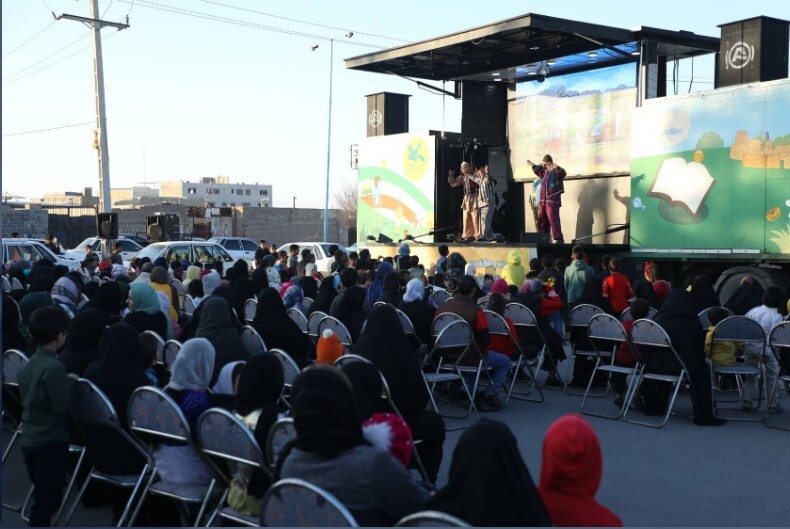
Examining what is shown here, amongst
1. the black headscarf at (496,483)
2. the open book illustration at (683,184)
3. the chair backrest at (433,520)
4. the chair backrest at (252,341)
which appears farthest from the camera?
the open book illustration at (683,184)

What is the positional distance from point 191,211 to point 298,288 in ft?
109

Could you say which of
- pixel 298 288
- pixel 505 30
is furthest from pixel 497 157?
pixel 298 288

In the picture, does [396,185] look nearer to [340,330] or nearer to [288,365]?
→ [340,330]

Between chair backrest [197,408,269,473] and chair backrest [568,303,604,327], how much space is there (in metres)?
5.40

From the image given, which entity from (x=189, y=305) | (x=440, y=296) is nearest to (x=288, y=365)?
(x=189, y=305)

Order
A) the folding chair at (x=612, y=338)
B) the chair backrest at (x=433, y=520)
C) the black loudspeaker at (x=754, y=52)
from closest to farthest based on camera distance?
the chair backrest at (x=433, y=520), the folding chair at (x=612, y=338), the black loudspeaker at (x=754, y=52)

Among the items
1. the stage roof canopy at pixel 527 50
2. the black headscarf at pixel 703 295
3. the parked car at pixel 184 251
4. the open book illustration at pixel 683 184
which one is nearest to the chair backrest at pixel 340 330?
the black headscarf at pixel 703 295

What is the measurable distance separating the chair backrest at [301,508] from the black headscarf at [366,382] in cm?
132

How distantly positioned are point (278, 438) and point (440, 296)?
22.5ft

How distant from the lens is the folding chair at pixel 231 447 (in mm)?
3631

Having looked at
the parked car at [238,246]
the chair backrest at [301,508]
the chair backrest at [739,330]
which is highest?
the chair backrest at [301,508]

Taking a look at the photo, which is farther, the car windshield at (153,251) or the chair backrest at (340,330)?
the car windshield at (153,251)

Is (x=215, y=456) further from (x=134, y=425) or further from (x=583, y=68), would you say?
(x=583, y=68)

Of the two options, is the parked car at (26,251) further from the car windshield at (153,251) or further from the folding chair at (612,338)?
the folding chair at (612,338)
